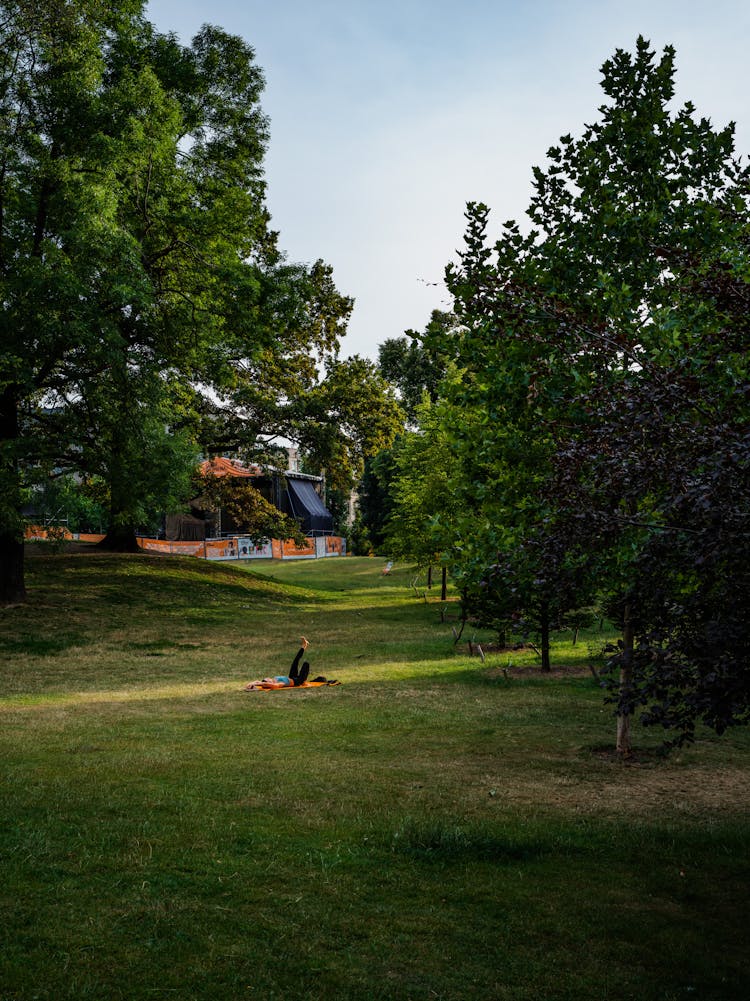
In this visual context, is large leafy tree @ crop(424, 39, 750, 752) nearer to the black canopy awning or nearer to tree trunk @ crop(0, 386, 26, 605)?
tree trunk @ crop(0, 386, 26, 605)

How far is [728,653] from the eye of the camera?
4.71m

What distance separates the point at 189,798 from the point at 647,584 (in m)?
5.18

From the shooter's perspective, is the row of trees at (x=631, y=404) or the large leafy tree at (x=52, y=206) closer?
the row of trees at (x=631, y=404)

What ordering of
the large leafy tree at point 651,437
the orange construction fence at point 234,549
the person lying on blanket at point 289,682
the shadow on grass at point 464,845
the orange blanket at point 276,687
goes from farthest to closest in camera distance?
the orange construction fence at point 234,549, the person lying on blanket at point 289,682, the orange blanket at point 276,687, the shadow on grass at point 464,845, the large leafy tree at point 651,437

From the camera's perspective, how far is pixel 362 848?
22.9 ft

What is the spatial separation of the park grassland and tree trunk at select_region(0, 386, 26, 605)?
18.4ft

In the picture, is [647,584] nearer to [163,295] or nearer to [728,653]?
[728,653]

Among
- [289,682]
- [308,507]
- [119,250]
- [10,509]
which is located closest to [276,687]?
[289,682]

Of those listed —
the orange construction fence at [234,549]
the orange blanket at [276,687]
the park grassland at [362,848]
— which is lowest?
the orange blanket at [276,687]

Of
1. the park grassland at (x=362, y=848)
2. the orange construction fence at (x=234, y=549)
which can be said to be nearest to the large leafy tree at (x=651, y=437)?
the park grassland at (x=362, y=848)

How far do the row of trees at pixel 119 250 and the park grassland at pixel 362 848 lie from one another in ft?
26.2

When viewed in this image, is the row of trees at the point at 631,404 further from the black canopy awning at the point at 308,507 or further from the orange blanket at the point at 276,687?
the black canopy awning at the point at 308,507

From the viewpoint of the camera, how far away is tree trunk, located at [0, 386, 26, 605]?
20.3 m

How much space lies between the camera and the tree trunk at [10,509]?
20.3m
